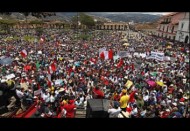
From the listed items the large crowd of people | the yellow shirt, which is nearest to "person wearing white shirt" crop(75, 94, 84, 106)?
the large crowd of people

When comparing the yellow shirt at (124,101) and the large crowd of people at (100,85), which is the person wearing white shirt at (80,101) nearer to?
the large crowd of people at (100,85)

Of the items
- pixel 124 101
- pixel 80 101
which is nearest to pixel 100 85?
pixel 80 101

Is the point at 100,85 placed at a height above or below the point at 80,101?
below

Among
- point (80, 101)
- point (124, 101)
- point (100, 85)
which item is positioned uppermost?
point (124, 101)

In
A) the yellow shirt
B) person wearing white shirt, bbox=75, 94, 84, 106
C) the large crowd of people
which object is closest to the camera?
Result: the large crowd of people

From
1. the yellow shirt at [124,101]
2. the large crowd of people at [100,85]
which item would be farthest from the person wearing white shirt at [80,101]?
the yellow shirt at [124,101]

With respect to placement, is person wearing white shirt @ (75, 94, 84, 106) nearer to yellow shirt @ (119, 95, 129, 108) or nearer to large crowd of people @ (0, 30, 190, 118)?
large crowd of people @ (0, 30, 190, 118)

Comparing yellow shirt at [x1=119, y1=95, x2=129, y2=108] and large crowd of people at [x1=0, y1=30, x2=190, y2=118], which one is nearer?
large crowd of people at [x1=0, y1=30, x2=190, y2=118]

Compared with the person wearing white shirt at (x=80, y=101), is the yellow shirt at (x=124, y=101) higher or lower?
higher

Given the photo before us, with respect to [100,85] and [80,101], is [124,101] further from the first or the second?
[100,85]

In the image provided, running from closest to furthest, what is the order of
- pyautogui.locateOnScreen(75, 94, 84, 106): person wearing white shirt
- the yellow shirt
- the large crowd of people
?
the large crowd of people
the yellow shirt
pyautogui.locateOnScreen(75, 94, 84, 106): person wearing white shirt
